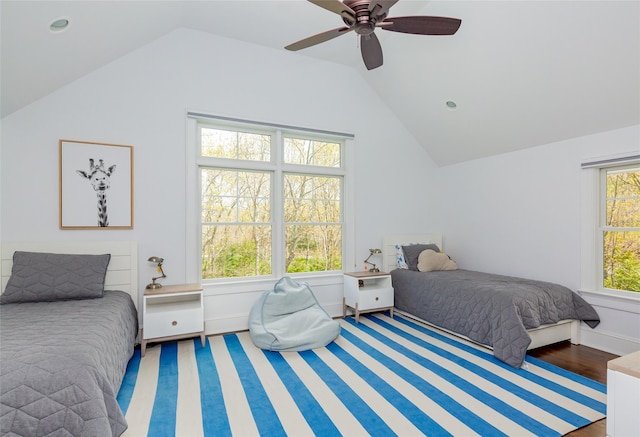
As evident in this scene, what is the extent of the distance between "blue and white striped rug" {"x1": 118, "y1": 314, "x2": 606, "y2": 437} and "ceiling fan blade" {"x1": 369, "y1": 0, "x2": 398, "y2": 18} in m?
2.52

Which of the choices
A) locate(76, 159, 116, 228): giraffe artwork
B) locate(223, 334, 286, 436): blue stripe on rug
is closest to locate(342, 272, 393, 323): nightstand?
locate(223, 334, 286, 436): blue stripe on rug

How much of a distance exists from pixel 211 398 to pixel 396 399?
49.1 inches

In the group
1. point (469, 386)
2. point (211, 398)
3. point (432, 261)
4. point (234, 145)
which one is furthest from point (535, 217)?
point (211, 398)

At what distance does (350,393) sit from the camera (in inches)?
86.5

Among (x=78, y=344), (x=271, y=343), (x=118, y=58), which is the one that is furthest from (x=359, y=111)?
(x=78, y=344)

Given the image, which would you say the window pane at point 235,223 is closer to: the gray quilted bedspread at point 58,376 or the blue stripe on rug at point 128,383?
the blue stripe on rug at point 128,383

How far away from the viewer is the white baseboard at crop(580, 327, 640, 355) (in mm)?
2812

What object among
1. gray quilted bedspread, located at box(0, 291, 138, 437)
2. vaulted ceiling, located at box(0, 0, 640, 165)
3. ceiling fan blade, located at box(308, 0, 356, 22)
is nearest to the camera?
gray quilted bedspread, located at box(0, 291, 138, 437)

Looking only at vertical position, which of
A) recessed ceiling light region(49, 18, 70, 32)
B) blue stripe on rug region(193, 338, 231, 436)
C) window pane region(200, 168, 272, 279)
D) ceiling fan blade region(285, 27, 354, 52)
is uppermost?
recessed ceiling light region(49, 18, 70, 32)

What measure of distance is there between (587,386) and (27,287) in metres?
4.25

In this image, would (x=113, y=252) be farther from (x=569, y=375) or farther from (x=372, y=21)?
(x=569, y=375)

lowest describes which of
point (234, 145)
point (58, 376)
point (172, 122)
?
point (58, 376)

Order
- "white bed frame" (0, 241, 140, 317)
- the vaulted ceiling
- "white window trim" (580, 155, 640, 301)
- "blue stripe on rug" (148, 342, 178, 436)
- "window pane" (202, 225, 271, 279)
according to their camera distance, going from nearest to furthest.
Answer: "blue stripe on rug" (148, 342, 178, 436), the vaulted ceiling, "white bed frame" (0, 241, 140, 317), "white window trim" (580, 155, 640, 301), "window pane" (202, 225, 271, 279)

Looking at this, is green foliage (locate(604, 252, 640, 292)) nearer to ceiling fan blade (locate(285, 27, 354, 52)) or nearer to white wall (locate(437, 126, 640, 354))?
white wall (locate(437, 126, 640, 354))
